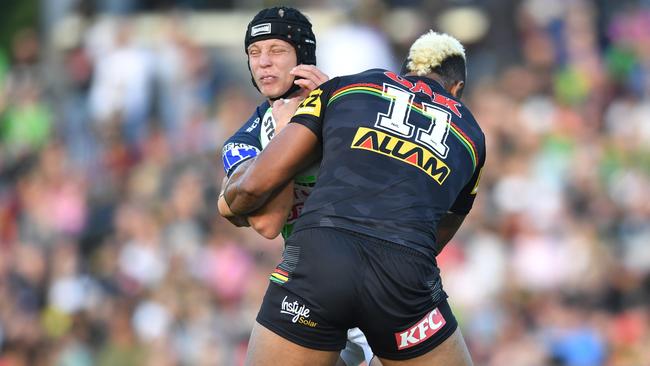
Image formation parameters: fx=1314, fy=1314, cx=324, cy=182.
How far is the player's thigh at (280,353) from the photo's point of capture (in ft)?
19.0

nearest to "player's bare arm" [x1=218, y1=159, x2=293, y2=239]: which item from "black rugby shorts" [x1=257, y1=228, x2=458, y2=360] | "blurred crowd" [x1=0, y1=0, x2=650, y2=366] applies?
"black rugby shorts" [x1=257, y1=228, x2=458, y2=360]

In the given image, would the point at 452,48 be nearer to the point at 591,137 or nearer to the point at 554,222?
the point at 554,222

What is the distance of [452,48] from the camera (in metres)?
6.47

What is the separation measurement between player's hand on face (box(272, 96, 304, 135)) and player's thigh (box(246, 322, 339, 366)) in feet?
3.22

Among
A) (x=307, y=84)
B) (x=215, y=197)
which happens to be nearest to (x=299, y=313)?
(x=307, y=84)

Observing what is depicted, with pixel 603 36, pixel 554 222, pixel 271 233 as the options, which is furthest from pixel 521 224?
pixel 271 233

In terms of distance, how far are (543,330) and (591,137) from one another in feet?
8.16

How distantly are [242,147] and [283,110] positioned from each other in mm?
296

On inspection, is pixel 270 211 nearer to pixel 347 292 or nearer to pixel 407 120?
pixel 347 292

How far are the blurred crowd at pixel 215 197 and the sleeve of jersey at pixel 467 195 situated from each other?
211 inches

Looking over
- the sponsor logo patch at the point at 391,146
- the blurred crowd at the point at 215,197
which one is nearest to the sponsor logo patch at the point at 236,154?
the sponsor logo patch at the point at 391,146

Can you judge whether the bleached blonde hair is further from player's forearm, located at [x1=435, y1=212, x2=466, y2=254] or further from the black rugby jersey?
player's forearm, located at [x1=435, y1=212, x2=466, y2=254]

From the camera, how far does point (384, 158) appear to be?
19.1 ft

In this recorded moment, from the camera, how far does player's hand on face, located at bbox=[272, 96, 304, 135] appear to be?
20.4 feet
